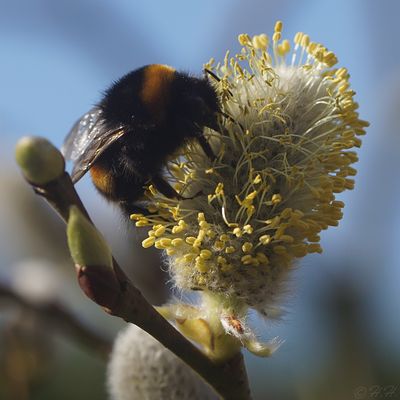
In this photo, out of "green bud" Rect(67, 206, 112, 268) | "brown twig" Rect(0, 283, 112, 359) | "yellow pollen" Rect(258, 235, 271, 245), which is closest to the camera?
"green bud" Rect(67, 206, 112, 268)

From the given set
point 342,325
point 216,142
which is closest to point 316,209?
point 216,142

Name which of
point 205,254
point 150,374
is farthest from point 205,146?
point 150,374

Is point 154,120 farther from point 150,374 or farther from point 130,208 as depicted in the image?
point 150,374

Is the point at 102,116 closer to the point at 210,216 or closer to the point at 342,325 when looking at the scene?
the point at 210,216

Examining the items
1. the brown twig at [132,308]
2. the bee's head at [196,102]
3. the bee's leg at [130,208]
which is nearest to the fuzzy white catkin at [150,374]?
the brown twig at [132,308]

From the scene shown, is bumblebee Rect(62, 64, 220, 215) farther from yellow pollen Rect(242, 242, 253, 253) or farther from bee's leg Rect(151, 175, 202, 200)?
yellow pollen Rect(242, 242, 253, 253)

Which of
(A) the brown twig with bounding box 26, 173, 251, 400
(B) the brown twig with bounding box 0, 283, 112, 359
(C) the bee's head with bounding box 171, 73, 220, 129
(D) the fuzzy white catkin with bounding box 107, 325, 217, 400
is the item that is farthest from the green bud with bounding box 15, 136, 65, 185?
(B) the brown twig with bounding box 0, 283, 112, 359

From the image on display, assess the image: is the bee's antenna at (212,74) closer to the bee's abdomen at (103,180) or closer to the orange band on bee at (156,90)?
the orange band on bee at (156,90)
